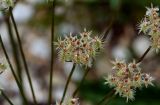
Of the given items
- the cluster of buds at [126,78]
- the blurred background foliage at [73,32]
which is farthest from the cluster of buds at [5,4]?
the blurred background foliage at [73,32]

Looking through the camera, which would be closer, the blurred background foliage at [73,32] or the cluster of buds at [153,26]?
the cluster of buds at [153,26]

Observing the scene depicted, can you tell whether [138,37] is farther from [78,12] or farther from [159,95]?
[159,95]

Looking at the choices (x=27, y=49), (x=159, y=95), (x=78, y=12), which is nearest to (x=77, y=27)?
(x=78, y=12)

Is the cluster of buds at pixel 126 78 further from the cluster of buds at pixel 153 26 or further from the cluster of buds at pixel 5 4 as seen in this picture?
the cluster of buds at pixel 5 4

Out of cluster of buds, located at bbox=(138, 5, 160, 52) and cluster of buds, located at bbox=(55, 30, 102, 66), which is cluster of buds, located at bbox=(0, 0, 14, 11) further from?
cluster of buds, located at bbox=(138, 5, 160, 52)

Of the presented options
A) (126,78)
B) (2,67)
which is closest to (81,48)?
(126,78)

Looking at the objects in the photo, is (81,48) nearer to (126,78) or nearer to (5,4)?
(126,78)

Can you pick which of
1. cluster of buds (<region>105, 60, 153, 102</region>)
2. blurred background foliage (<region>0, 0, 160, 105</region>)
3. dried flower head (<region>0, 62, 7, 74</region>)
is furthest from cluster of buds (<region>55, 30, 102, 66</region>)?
blurred background foliage (<region>0, 0, 160, 105</region>)
